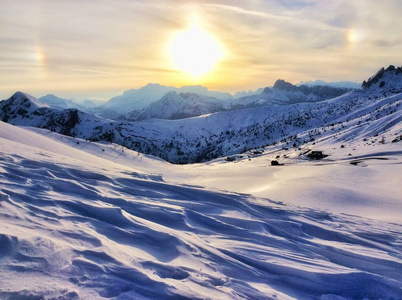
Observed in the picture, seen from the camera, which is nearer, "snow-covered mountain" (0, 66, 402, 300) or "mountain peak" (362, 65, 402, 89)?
"snow-covered mountain" (0, 66, 402, 300)

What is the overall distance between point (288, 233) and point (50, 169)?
600 centimetres

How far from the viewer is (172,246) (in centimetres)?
396

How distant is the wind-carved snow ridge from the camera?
2898 millimetres

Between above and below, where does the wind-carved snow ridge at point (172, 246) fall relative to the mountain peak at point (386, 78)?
below

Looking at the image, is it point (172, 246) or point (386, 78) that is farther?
point (386, 78)

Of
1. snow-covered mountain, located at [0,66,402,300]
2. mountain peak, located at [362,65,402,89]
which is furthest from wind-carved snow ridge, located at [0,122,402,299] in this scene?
mountain peak, located at [362,65,402,89]

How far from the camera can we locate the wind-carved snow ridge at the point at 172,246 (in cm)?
290

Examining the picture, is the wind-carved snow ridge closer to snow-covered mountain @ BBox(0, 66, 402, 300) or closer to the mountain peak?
snow-covered mountain @ BBox(0, 66, 402, 300)

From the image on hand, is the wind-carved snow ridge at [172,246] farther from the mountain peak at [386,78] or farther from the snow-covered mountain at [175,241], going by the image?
the mountain peak at [386,78]

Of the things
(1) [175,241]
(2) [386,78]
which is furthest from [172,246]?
(2) [386,78]

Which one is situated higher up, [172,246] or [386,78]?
[386,78]

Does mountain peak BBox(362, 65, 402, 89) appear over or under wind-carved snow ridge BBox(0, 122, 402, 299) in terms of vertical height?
over

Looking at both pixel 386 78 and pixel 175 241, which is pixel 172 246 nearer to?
pixel 175 241

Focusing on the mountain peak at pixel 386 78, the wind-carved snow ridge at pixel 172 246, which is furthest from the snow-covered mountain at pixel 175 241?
the mountain peak at pixel 386 78
